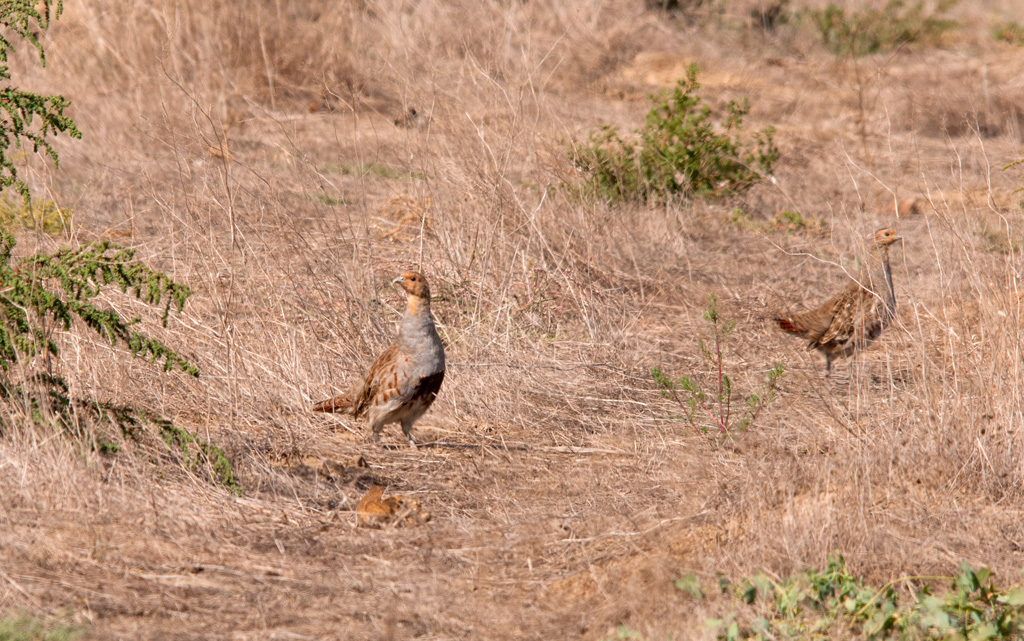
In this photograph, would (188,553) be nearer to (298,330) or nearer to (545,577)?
(545,577)

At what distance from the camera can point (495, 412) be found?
20.1 feet

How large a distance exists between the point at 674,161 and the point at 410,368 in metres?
5.02

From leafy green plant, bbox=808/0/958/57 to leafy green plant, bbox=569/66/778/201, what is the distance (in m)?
7.29

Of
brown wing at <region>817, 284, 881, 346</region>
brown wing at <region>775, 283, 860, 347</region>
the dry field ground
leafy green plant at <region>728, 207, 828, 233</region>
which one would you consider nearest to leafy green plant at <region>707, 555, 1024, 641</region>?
the dry field ground

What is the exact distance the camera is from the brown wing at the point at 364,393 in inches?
223

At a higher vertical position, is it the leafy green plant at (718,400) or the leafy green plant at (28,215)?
the leafy green plant at (28,215)

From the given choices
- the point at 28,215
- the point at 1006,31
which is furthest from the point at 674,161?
the point at 1006,31

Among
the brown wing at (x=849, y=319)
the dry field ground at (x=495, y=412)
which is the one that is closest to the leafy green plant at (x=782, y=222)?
the dry field ground at (x=495, y=412)

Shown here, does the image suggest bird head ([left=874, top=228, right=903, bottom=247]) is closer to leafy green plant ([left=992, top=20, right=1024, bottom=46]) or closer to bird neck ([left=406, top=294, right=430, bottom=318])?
bird neck ([left=406, top=294, right=430, bottom=318])

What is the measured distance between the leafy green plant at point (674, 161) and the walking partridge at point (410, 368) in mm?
3827

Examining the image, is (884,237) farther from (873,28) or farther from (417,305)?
(873,28)

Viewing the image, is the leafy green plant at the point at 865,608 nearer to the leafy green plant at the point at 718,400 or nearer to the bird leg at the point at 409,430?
the leafy green plant at the point at 718,400

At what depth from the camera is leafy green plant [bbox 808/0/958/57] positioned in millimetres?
16719

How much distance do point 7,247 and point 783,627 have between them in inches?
144
